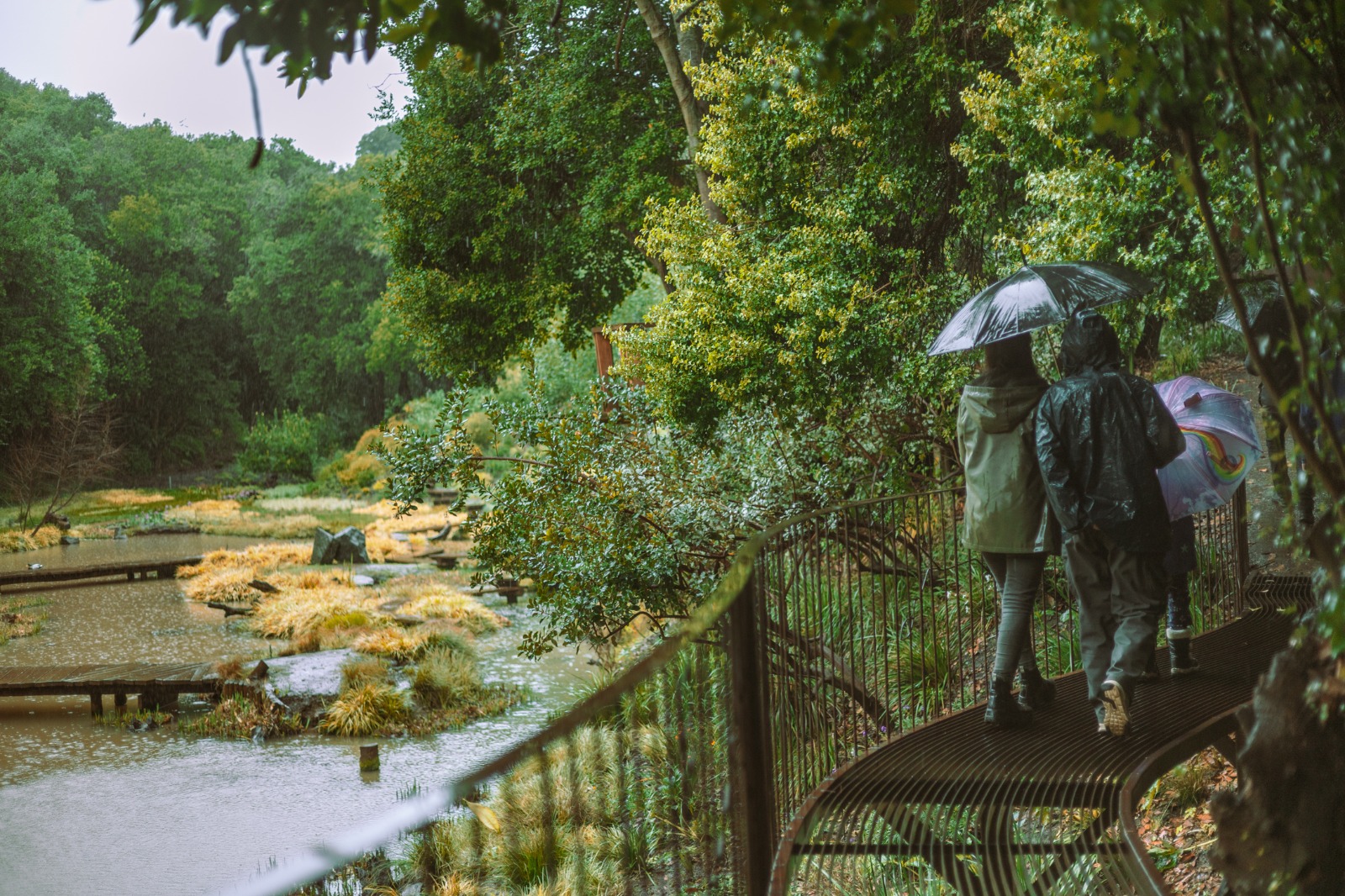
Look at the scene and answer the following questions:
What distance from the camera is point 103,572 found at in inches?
793

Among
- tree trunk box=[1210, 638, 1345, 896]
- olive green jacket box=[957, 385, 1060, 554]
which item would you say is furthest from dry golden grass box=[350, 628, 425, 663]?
tree trunk box=[1210, 638, 1345, 896]

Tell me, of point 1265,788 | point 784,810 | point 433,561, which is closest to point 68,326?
point 433,561

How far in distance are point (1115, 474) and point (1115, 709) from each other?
0.77 m

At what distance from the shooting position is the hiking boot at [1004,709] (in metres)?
3.77

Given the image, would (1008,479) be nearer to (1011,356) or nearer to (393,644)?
(1011,356)

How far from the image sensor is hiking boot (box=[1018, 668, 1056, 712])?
397cm

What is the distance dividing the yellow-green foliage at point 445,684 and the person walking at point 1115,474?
363 inches

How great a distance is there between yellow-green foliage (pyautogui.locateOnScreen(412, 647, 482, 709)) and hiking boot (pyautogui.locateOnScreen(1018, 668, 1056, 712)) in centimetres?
876

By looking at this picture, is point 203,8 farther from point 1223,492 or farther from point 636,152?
point 636,152

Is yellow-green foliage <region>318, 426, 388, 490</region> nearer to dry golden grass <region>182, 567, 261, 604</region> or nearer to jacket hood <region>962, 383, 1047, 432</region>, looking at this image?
dry golden grass <region>182, 567, 261, 604</region>

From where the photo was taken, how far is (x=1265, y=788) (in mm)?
2025

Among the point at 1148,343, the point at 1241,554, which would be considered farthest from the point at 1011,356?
the point at 1148,343

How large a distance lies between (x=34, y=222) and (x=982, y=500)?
3289 centimetres

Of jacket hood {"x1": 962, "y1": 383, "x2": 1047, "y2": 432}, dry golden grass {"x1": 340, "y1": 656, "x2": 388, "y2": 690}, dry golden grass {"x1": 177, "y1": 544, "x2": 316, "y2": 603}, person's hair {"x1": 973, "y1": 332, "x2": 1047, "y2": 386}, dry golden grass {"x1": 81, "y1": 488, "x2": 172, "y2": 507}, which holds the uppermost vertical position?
person's hair {"x1": 973, "y1": 332, "x2": 1047, "y2": 386}
